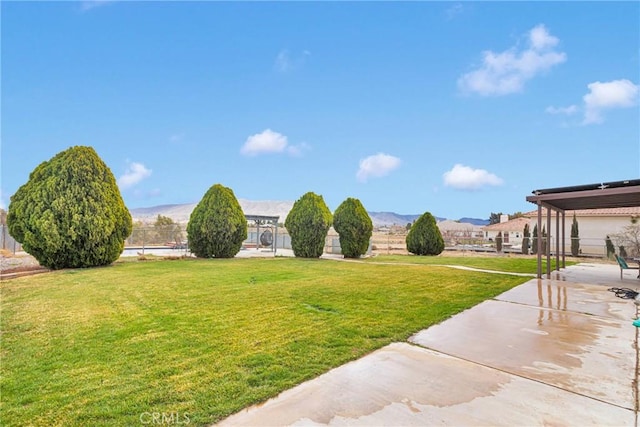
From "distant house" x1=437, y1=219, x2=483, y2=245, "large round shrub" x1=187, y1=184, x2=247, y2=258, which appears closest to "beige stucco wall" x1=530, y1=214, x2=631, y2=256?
"distant house" x1=437, y1=219, x2=483, y2=245

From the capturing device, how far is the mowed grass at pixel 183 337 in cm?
224

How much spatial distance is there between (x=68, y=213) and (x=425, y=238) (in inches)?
592

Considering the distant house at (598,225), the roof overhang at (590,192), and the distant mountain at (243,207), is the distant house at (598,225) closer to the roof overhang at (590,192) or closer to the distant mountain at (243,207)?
the roof overhang at (590,192)

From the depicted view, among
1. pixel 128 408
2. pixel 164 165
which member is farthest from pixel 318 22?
pixel 164 165

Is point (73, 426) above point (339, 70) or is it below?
below

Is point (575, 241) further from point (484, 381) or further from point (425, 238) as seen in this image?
point (484, 381)

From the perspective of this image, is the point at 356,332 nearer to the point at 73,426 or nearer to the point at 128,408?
the point at 128,408

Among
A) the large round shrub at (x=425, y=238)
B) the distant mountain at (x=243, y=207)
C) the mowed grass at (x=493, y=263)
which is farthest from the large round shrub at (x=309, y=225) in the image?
the distant mountain at (x=243, y=207)

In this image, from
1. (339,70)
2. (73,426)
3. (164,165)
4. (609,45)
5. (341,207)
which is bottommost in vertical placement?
(73,426)

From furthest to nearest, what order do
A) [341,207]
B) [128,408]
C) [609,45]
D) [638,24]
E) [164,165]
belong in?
[164,165]
[341,207]
[609,45]
[638,24]
[128,408]

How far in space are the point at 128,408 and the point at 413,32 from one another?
1274 cm

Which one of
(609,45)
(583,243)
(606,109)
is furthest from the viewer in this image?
(583,243)

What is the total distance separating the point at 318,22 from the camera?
11.9 meters

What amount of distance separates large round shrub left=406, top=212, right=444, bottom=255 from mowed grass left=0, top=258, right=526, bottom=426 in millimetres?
10492
